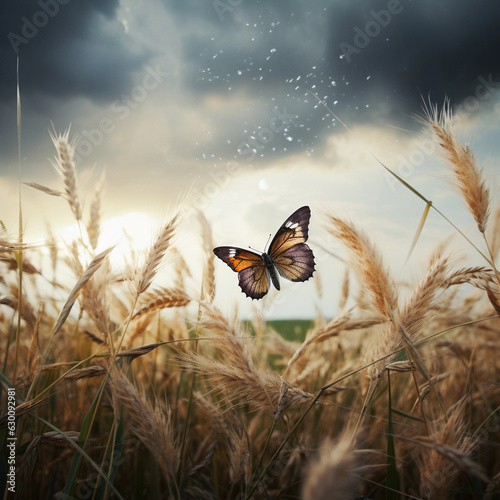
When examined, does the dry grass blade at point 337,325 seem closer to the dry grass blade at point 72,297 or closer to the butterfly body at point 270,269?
the dry grass blade at point 72,297

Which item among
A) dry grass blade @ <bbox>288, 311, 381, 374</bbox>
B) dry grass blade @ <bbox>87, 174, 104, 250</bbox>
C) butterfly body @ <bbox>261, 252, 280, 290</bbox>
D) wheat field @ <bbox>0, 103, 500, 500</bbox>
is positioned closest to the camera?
wheat field @ <bbox>0, 103, 500, 500</bbox>

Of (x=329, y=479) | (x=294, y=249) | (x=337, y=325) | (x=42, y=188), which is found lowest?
(x=329, y=479)

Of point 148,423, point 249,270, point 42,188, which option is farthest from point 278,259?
point 148,423

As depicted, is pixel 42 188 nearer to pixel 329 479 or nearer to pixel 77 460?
pixel 77 460

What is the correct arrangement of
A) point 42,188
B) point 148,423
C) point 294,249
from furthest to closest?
point 294,249 → point 42,188 → point 148,423

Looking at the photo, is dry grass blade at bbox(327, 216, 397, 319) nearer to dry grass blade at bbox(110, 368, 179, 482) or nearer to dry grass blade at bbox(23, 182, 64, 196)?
dry grass blade at bbox(110, 368, 179, 482)

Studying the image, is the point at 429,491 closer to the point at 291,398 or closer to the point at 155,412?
the point at 291,398

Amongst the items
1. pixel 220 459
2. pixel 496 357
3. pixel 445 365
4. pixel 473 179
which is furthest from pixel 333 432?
pixel 496 357

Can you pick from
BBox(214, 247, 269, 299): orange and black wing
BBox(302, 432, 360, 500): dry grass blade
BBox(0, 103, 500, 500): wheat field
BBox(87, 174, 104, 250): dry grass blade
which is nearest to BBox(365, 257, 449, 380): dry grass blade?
BBox(0, 103, 500, 500): wheat field
